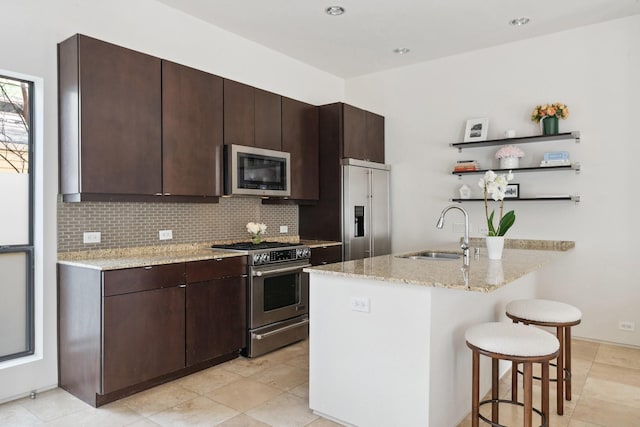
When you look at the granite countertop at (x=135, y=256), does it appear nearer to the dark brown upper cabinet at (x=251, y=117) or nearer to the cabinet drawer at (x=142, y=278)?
the cabinet drawer at (x=142, y=278)

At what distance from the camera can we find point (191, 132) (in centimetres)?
352

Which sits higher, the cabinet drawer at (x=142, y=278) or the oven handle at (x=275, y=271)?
the cabinet drawer at (x=142, y=278)

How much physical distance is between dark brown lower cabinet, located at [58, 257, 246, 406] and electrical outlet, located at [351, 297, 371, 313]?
138 cm

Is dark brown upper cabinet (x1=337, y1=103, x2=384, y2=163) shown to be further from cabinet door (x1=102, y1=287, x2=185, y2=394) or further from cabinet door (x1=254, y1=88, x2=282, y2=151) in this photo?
cabinet door (x1=102, y1=287, x2=185, y2=394)

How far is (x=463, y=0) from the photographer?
360cm

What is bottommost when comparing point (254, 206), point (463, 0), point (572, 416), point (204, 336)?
point (572, 416)

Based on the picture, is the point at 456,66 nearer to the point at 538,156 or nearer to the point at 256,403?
the point at 538,156

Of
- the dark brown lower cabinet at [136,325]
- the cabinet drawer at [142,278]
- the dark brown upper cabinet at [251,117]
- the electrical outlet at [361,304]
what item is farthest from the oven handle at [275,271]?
the electrical outlet at [361,304]

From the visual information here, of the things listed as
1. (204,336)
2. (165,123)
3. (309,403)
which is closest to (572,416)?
(309,403)

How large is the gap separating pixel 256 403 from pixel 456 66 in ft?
13.2

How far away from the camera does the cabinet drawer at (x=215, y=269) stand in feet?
10.6

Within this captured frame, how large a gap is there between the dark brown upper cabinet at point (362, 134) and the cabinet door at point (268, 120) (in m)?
0.76

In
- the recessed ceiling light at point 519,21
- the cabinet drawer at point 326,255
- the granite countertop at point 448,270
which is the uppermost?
the recessed ceiling light at point 519,21

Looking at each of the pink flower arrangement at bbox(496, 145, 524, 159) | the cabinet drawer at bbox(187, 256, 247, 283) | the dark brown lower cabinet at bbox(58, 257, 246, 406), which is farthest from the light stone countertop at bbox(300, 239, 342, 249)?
the pink flower arrangement at bbox(496, 145, 524, 159)
